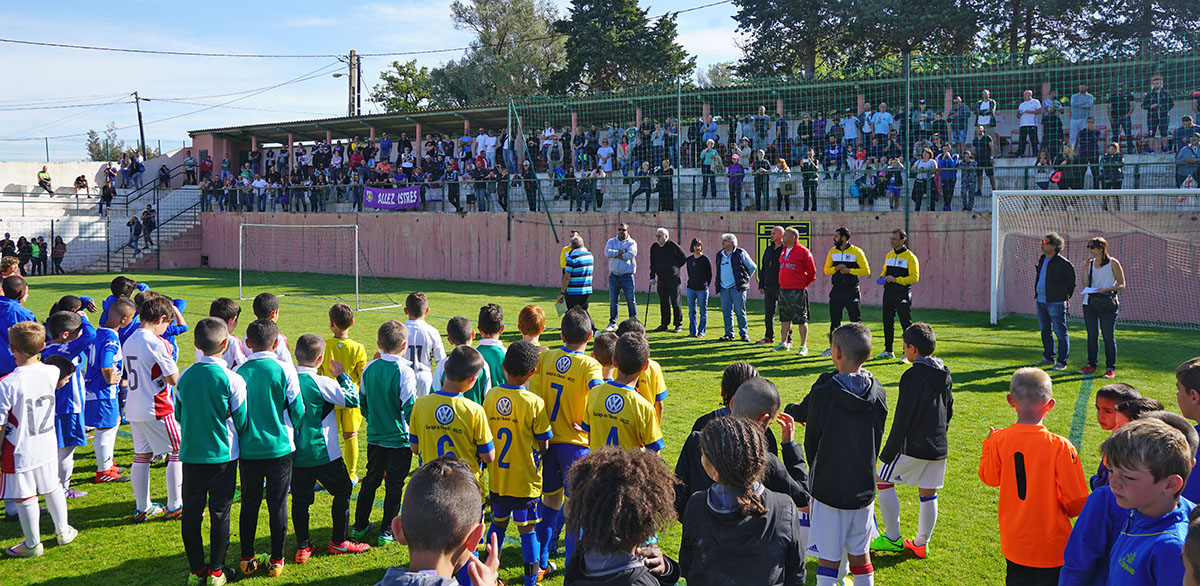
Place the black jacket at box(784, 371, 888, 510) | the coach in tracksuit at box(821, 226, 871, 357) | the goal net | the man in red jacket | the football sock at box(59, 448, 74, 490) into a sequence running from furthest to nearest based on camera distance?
the goal net, the man in red jacket, the coach in tracksuit at box(821, 226, 871, 357), the football sock at box(59, 448, 74, 490), the black jacket at box(784, 371, 888, 510)

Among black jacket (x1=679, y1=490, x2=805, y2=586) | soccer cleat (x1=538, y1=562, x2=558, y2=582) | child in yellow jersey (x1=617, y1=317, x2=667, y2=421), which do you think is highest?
child in yellow jersey (x1=617, y1=317, x2=667, y2=421)

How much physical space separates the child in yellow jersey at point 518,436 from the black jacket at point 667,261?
9405 millimetres

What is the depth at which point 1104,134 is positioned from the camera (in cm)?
1833

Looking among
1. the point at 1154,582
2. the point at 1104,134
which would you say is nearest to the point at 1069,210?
the point at 1104,134

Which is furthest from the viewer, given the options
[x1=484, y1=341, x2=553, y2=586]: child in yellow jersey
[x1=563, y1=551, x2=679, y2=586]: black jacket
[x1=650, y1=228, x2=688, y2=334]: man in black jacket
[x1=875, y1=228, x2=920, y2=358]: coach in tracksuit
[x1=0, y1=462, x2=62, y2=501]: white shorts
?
[x1=650, y1=228, x2=688, y2=334]: man in black jacket

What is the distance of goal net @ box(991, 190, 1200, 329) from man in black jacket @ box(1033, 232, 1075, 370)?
16.1ft

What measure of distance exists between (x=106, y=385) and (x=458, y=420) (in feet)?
11.9

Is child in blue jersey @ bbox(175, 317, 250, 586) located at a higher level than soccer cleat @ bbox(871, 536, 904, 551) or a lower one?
higher

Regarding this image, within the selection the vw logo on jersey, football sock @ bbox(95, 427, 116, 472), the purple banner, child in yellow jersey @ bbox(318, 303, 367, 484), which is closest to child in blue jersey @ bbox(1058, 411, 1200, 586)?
the vw logo on jersey

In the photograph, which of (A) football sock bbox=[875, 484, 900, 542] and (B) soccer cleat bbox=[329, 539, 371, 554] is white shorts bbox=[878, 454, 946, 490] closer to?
(A) football sock bbox=[875, 484, 900, 542]

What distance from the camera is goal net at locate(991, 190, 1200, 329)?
16.0m

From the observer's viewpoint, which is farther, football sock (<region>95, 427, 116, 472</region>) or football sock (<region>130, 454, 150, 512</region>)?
football sock (<region>95, 427, 116, 472</region>)

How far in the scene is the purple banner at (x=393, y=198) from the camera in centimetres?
2870

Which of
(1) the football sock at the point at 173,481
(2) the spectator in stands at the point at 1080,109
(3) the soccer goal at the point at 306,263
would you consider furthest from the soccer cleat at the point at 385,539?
(2) the spectator in stands at the point at 1080,109
